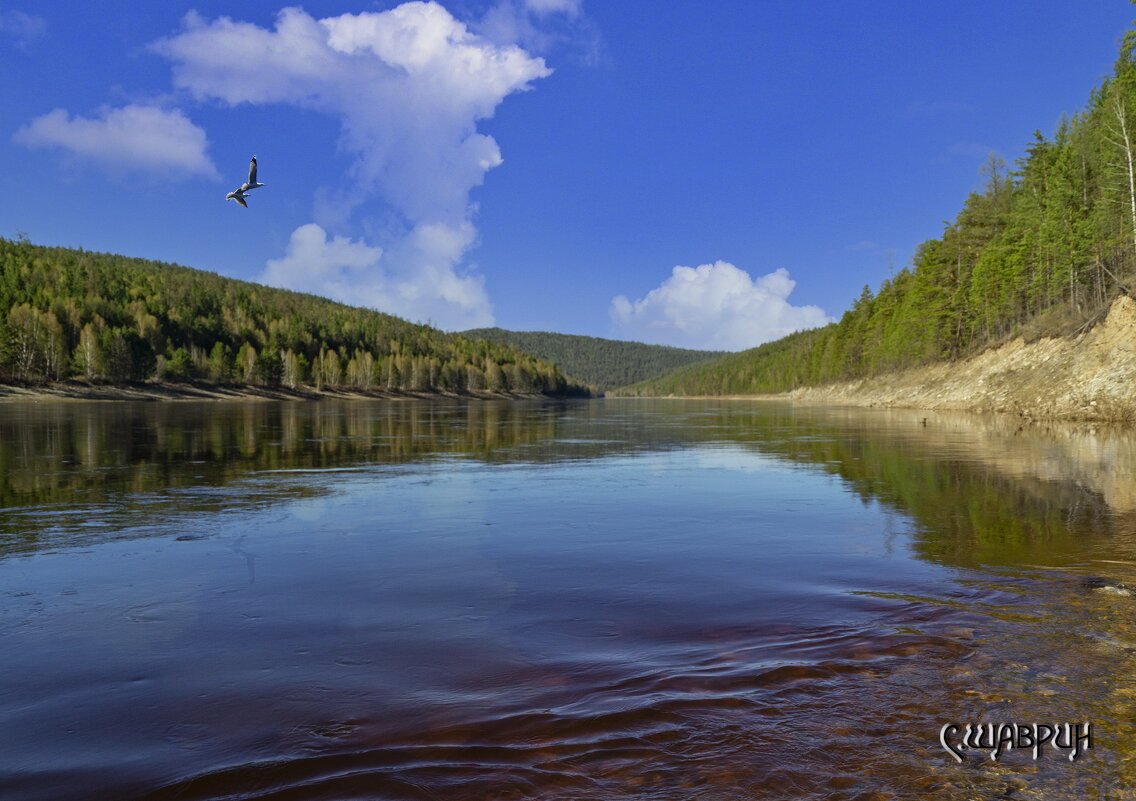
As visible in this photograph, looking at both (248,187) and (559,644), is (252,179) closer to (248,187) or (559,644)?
(248,187)

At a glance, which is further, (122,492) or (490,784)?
→ (122,492)

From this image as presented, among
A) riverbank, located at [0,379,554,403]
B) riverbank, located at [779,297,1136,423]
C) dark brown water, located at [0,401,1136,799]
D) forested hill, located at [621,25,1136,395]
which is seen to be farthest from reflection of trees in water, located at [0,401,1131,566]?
riverbank, located at [0,379,554,403]

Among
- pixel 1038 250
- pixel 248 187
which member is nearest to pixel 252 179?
pixel 248 187

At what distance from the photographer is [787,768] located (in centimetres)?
513

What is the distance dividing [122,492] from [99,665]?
546 inches

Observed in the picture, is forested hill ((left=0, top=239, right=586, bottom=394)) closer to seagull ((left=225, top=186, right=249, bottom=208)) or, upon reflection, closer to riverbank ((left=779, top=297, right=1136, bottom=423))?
seagull ((left=225, top=186, right=249, bottom=208))

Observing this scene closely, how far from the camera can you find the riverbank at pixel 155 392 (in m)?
110

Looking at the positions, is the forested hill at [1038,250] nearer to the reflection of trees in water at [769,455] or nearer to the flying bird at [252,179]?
the reflection of trees in water at [769,455]

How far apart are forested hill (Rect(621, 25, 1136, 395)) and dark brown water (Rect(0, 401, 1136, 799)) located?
4520 centimetres

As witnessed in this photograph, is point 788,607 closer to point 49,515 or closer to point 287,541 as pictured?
point 287,541

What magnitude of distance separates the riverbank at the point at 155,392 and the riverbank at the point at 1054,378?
123 meters

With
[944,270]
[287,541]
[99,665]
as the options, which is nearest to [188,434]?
[287,541]

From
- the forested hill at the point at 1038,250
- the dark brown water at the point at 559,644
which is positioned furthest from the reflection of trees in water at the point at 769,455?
the forested hill at the point at 1038,250

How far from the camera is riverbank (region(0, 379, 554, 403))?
109812 millimetres
